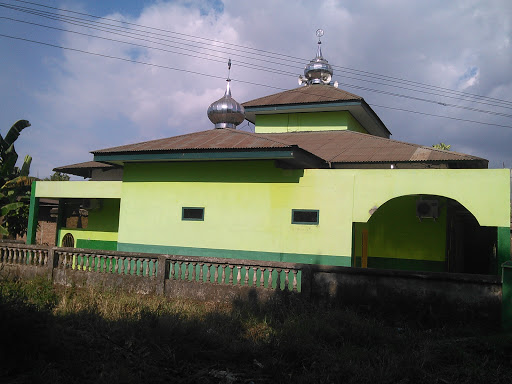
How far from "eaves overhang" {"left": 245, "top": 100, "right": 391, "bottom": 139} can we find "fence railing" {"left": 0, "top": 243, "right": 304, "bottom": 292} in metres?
7.06

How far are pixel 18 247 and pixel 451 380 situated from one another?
33.0 feet

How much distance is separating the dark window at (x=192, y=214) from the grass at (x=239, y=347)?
13.4ft

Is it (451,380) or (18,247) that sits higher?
(18,247)

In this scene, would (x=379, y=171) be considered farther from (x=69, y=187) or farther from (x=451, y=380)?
(x=69, y=187)

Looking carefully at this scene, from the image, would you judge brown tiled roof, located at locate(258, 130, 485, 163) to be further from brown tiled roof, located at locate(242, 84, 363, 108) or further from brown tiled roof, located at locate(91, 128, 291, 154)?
brown tiled roof, located at locate(91, 128, 291, 154)

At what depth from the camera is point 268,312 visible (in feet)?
26.6

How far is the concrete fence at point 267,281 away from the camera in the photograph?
7.51 metres

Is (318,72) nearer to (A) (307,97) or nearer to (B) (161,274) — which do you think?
(A) (307,97)

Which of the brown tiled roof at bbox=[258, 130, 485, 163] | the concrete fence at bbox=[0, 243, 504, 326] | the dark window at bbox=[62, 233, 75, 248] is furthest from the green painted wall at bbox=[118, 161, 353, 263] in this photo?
the dark window at bbox=[62, 233, 75, 248]

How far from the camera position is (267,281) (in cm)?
919

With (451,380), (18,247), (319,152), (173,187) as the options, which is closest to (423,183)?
(319,152)

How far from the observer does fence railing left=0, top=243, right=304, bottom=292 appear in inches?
348

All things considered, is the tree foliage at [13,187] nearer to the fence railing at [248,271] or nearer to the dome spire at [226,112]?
the dome spire at [226,112]

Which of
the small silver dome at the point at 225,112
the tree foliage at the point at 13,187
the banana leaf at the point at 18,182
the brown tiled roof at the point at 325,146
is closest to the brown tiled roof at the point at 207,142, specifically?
the brown tiled roof at the point at 325,146
